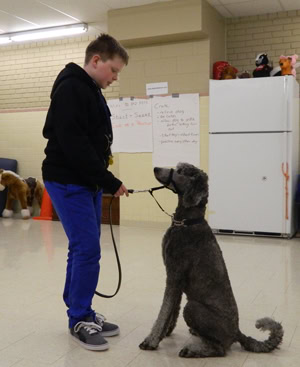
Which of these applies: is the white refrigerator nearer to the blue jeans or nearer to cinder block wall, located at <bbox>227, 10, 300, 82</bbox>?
cinder block wall, located at <bbox>227, 10, 300, 82</bbox>

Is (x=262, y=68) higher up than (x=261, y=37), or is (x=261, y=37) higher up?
(x=261, y=37)

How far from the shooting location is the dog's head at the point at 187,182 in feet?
7.18

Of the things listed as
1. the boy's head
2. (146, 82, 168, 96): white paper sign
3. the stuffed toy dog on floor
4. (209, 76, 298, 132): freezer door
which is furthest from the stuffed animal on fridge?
the stuffed toy dog on floor

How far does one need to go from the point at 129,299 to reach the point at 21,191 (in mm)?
4353

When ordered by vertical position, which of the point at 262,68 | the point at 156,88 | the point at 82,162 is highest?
the point at 262,68

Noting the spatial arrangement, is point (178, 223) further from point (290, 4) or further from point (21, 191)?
point (21, 191)

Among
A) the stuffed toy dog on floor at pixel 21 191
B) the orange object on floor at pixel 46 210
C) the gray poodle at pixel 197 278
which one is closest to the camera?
the gray poodle at pixel 197 278

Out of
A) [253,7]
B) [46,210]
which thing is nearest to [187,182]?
[253,7]

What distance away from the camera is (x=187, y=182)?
2199 mm

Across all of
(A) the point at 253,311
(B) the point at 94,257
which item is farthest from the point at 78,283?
(A) the point at 253,311

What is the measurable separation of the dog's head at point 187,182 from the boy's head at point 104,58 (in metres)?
0.58

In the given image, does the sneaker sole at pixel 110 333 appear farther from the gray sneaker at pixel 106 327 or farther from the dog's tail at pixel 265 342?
the dog's tail at pixel 265 342

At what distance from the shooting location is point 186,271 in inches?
86.2

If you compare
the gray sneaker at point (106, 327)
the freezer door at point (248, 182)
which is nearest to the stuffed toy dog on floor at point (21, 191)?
the freezer door at point (248, 182)
